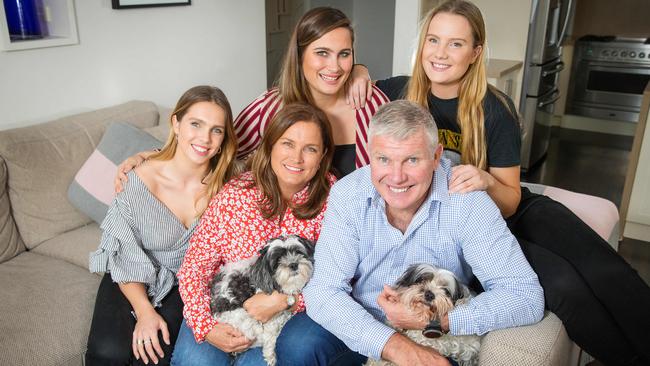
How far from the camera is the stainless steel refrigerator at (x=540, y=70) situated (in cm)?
459

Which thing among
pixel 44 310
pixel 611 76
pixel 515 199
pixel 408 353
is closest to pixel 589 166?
pixel 611 76

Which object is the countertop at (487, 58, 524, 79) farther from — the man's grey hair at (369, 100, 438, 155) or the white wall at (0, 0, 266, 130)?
the man's grey hair at (369, 100, 438, 155)

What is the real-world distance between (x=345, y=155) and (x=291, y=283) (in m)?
0.70

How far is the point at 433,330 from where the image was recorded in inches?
61.3

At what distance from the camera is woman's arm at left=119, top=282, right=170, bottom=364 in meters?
1.79

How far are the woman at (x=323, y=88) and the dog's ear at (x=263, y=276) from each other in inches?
23.7

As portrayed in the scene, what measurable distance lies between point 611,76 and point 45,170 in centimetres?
570

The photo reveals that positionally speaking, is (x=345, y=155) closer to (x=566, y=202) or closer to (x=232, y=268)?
(x=232, y=268)

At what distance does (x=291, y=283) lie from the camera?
68.6 inches

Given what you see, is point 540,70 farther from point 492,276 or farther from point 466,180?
point 492,276

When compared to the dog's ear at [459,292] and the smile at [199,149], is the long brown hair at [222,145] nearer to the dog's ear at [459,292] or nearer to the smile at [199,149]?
the smile at [199,149]

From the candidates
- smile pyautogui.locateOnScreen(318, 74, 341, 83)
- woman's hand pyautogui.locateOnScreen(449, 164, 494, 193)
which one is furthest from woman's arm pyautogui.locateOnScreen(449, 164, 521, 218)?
smile pyautogui.locateOnScreen(318, 74, 341, 83)

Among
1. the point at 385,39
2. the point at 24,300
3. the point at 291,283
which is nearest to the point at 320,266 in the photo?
the point at 291,283

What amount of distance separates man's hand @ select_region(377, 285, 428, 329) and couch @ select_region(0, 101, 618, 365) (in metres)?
0.20
